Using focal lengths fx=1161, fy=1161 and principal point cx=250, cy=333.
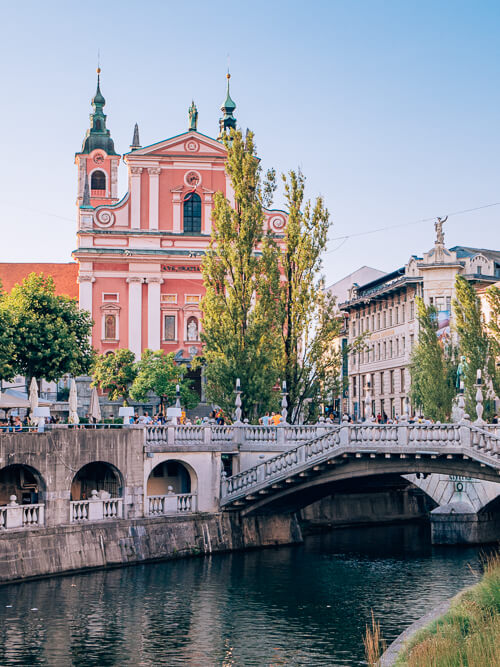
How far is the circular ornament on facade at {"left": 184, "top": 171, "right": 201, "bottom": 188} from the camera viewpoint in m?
90.9

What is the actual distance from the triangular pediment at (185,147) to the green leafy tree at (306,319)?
36763 millimetres

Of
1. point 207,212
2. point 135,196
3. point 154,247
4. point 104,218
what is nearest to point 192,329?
point 154,247

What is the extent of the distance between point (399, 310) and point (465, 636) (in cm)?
7508

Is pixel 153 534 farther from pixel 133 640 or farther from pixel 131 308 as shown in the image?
pixel 131 308

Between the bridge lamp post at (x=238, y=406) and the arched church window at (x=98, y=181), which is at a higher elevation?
the arched church window at (x=98, y=181)

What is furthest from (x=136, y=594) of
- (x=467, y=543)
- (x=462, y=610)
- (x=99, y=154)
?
(x=99, y=154)

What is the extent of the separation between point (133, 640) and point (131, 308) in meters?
60.2

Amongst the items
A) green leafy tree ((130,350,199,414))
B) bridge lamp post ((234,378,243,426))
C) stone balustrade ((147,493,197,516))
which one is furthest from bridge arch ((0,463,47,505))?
green leafy tree ((130,350,199,414))

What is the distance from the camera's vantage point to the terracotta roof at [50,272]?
10738 cm

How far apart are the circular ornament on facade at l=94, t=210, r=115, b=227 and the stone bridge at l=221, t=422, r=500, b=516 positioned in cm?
4488

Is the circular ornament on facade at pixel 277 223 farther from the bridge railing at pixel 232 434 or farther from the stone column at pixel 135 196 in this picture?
the bridge railing at pixel 232 434

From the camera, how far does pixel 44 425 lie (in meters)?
42.5

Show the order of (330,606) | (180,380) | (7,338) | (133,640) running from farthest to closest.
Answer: (180,380) < (7,338) < (330,606) < (133,640)

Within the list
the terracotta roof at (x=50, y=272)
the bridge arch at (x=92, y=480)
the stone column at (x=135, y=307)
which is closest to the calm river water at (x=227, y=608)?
the bridge arch at (x=92, y=480)
